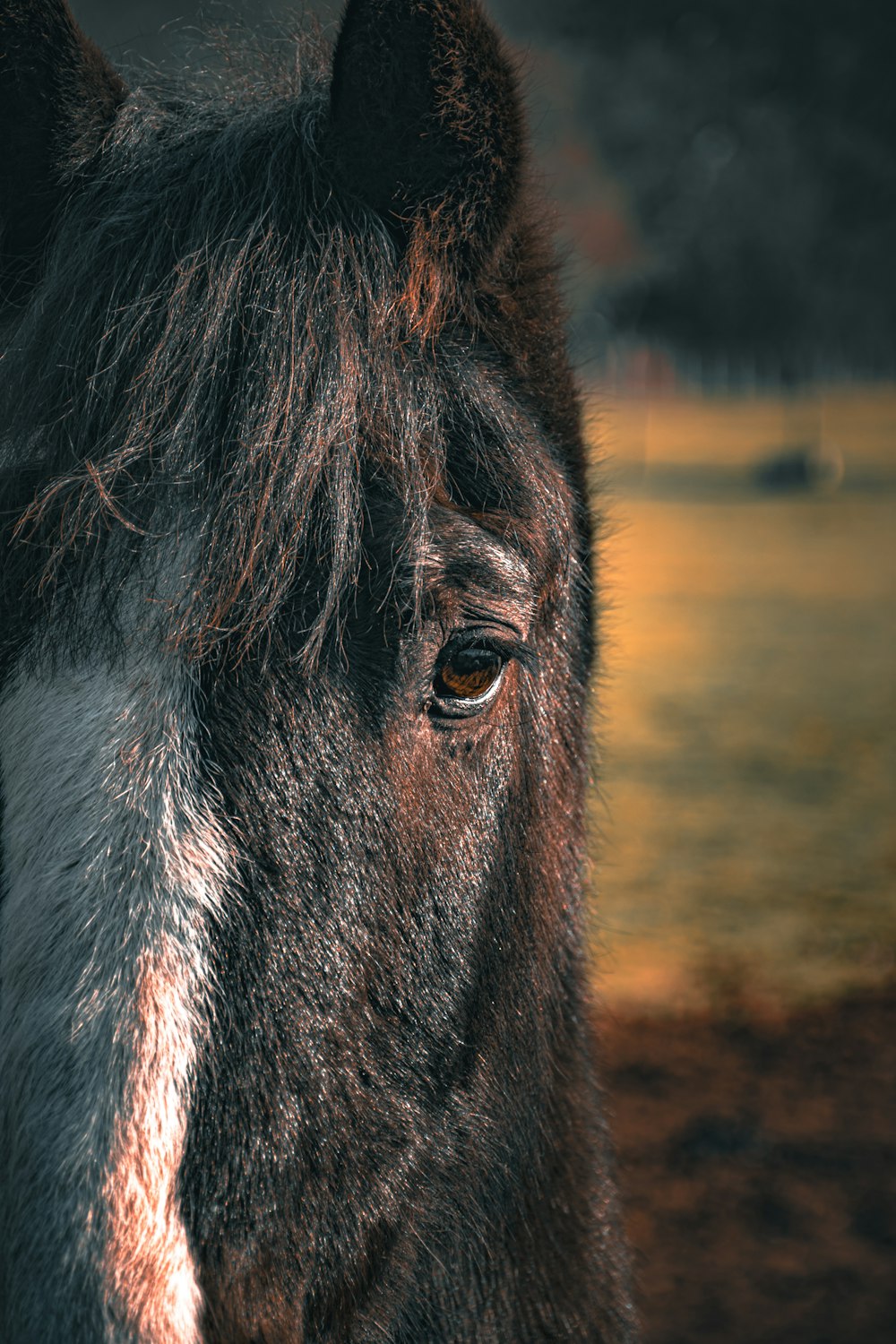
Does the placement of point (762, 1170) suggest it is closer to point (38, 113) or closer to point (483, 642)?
point (483, 642)

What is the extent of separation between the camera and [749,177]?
150 ft

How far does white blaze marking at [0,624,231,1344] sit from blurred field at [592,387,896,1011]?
1.55 metres

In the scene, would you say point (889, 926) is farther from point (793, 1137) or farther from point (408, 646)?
point (408, 646)

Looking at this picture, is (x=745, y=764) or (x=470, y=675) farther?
(x=745, y=764)

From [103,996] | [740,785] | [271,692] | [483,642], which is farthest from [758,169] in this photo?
[103,996]

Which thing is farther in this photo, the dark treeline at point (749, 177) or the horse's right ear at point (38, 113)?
the dark treeline at point (749, 177)

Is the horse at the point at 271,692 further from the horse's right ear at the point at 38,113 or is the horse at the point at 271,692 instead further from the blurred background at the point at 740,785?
the blurred background at the point at 740,785

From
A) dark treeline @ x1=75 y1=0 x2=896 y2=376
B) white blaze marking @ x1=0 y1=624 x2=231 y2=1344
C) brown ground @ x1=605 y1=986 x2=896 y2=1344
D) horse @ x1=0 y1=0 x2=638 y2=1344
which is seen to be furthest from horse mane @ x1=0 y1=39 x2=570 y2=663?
dark treeline @ x1=75 y1=0 x2=896 y2=376

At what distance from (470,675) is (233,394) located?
0.54 meters

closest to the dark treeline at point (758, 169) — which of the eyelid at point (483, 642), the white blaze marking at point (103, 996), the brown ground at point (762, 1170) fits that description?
the brown ground at point (762, 1170)

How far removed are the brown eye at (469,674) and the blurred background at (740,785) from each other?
1.02 metres

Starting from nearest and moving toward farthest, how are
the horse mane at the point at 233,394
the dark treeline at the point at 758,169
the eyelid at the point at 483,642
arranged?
the horse mane at the point at 233,394, the eyelid at the point at 483,642, the dark treeline at the point at 758,169

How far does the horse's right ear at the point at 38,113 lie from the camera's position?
173 cm

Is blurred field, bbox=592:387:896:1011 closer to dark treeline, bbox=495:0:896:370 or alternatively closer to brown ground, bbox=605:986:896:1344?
brown ground, bbox=605:986:896:1344
